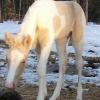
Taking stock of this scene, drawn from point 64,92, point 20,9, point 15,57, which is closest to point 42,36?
point 15,57

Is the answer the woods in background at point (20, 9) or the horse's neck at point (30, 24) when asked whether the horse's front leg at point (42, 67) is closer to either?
the horse's neck at point (30, 24)

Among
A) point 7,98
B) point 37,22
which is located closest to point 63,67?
point 37,22

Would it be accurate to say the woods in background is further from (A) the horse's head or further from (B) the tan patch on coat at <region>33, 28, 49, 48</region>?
(A) the horse's head

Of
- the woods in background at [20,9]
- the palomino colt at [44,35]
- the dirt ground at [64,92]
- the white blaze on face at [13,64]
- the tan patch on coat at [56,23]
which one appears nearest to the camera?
the white blaze on face at [13,64]

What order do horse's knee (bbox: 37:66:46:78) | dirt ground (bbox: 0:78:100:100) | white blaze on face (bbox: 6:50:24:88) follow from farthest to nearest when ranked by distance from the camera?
dirt ground (bbox: 0:78:100:100) → horse's knee (bbox: 37:66:46:78) → white blaze on face (bbox: 6:50:24:88)

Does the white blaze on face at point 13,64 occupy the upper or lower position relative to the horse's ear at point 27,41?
lower

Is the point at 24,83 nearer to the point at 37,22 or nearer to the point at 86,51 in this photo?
the point at 37,22

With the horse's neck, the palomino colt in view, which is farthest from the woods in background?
the horse's neck

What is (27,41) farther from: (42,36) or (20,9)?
(20,9)

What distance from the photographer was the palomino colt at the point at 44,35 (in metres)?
6.36

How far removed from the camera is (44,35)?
6.89 m

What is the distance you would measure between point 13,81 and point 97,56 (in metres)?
8.00

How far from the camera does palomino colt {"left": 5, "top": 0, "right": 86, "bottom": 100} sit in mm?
6363

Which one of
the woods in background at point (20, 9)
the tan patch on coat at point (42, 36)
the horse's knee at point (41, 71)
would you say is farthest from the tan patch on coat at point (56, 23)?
the woods in background at point (20, 9)
